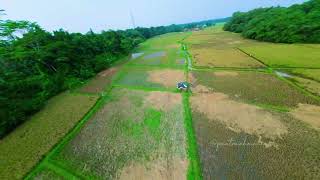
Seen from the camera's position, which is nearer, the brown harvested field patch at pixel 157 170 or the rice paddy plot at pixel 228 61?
the brown harvested field patch at pixel 157 170

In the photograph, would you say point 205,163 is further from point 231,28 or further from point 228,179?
point 231,28

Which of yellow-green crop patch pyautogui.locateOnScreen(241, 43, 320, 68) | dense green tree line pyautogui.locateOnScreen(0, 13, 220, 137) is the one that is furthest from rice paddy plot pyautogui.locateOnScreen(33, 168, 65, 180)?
yellow-green crop patch pyautogui.locateOnScreen(241, 43, 320, 68)

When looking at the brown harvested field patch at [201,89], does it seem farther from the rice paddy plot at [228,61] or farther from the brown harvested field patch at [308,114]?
the rice paddy plot at [228,61]

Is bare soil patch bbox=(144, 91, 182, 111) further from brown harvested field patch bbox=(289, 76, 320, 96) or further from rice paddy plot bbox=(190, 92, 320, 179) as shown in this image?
brown harvested field patch bbox=(289, 76, 320, 96)

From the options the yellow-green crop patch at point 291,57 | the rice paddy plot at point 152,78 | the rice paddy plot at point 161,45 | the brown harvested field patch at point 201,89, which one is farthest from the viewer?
the rice paddy plot at point 161,45

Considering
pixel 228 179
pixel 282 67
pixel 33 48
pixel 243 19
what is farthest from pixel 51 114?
pixel 243 19

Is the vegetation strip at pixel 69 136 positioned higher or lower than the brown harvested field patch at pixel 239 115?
higher

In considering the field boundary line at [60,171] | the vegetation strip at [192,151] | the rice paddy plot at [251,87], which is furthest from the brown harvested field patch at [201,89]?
the field boundary line at [60,171]

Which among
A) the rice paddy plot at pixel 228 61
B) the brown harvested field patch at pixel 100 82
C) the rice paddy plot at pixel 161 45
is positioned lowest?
the rice paddy plot at pixel 228 61
